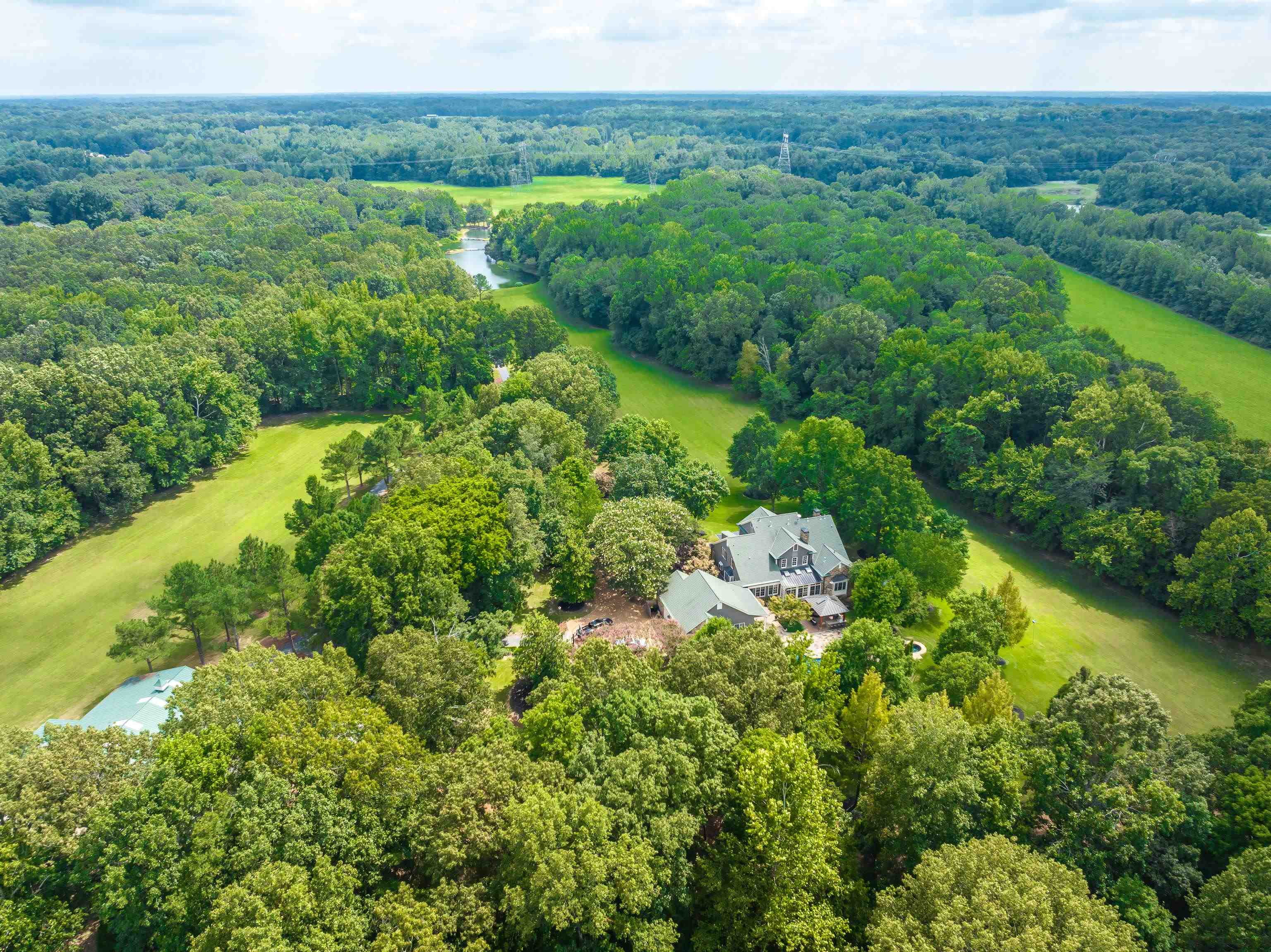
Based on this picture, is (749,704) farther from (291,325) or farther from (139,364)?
(291,325)

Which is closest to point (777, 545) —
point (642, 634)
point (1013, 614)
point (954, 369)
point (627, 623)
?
point (627, 623)

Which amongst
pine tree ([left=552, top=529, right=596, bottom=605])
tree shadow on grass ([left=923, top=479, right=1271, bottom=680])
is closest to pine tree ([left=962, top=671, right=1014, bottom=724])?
tree shadow on grass ([left=923, top=479, right=1271, bottom=680])

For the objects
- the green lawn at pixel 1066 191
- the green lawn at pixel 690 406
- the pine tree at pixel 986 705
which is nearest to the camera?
the pine tree at pixel 986 705

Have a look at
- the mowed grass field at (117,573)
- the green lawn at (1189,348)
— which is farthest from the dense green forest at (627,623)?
the green lawn at (1189,348)

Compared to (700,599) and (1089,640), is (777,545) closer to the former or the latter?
(700,599)

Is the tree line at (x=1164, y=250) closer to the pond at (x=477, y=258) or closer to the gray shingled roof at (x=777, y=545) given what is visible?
the gray shingled roof at (x=777, y=545)

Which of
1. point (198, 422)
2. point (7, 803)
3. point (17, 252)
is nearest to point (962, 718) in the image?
point (7, 803)

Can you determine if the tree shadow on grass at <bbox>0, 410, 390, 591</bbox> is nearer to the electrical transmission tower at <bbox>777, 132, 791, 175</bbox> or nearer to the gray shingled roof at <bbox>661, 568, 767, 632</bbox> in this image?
the gray shingled roof at <bbox>661, 568, 767, 632</bbox>
